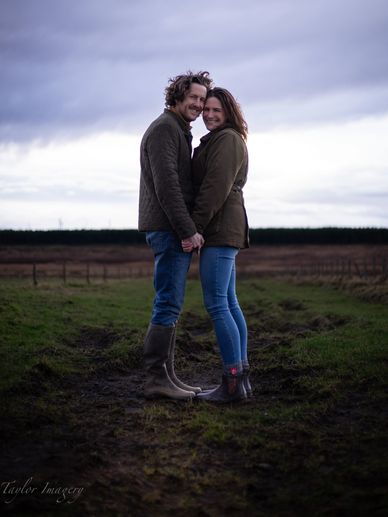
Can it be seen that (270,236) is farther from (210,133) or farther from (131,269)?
(210,133)

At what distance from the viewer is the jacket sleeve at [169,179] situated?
4.26 m

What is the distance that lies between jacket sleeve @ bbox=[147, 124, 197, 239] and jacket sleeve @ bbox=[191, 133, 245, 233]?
0.36 feet

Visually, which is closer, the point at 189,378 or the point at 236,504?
the point at 236,504

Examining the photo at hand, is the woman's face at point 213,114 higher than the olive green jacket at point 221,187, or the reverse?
the woman's face at point 213,114

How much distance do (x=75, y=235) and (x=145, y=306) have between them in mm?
46467

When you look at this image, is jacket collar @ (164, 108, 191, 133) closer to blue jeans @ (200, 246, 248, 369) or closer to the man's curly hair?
the man's curly hair

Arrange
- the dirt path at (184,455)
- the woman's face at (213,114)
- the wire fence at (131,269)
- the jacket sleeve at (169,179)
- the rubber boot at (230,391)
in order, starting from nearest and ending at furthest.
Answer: the dirt path at (184,455) < the jacket sleeve at (169,179) < the rubber boot at (230,391) < the woman's face at (213,114) < the wire fence at (131,269)

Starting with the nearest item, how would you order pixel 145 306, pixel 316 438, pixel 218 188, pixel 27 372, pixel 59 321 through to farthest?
pixel 316 438 → pixel 218 188 → pixel 27 372 → pixel 59 321 → pixel 145 306

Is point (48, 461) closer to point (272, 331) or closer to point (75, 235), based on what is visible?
point (272, 331)

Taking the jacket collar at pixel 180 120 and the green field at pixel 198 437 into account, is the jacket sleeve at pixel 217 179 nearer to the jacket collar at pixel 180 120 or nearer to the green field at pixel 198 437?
the jacket collar at pixel 180 120

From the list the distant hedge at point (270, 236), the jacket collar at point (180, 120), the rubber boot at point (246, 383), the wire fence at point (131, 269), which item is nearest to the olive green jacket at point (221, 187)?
the jacket collar at point (180, 120)

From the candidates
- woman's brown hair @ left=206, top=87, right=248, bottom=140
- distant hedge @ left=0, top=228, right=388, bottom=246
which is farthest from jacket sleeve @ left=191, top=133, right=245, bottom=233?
distant hedge @ left=0, top=228, right=388, bottom=246

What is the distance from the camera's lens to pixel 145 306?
15.1 meters

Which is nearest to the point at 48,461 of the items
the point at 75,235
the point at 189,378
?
the point at 189,378
